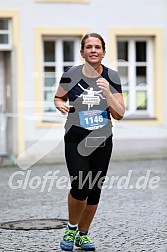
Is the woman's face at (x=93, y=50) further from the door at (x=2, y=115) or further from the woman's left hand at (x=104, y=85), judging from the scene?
the door at (x=2, y=115)

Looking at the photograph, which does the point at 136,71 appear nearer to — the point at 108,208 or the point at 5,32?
the point at 5,32

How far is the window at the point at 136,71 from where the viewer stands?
21.4m

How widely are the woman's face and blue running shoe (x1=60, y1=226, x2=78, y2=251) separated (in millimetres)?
1524

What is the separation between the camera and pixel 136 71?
2150 cm

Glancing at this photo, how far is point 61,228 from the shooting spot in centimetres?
912

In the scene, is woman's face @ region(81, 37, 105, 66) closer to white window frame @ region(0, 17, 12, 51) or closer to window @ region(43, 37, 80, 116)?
white window frame @ region(0, 17, 12, 51)

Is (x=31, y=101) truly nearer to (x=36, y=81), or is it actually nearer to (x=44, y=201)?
(x=36, y=81)

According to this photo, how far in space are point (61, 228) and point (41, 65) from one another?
456 inches

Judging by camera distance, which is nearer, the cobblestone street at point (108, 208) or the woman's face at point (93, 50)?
the woman's face at point (93, 50)

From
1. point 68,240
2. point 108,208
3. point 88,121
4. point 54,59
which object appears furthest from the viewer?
point 54,59

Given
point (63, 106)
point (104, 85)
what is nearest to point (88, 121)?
point (63, 106)

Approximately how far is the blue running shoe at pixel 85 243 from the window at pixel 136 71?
45.0ft

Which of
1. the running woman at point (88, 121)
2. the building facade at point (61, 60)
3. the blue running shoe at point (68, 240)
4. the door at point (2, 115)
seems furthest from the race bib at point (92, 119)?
the building facade at point (61, 60)

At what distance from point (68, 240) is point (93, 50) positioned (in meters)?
1.70
